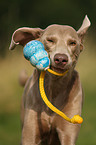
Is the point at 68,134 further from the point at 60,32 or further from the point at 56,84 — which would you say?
the point at 60,32

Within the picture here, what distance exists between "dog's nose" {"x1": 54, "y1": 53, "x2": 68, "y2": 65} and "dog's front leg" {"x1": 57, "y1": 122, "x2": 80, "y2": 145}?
0.68m

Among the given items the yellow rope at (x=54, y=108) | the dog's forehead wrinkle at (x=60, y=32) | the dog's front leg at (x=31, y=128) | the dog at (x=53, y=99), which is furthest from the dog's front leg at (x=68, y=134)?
the dog's forehead wrinkle at (x=60, y=32)

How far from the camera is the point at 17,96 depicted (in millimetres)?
7285

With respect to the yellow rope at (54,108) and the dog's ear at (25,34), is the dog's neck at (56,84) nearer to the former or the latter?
the yellow rope at (54,108)

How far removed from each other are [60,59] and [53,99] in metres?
0.64

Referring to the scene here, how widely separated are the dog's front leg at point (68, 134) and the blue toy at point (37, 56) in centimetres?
66

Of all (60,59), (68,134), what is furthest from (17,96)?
(60,59)

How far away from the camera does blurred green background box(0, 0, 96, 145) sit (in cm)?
590

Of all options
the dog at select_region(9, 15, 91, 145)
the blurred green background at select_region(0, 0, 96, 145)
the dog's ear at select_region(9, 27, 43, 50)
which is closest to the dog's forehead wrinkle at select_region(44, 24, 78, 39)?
the dog at select_region(9, 15, 91, 145)

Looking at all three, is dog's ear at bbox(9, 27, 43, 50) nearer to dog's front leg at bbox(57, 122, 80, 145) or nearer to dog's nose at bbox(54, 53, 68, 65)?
dog's nose at bbox(54, 53, 68, 65)

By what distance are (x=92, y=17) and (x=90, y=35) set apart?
109 cm

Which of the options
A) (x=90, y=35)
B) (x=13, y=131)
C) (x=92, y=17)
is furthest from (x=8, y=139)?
(x=92, y=17)

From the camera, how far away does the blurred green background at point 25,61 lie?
232 inches

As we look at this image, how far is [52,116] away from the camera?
10.0 ft
